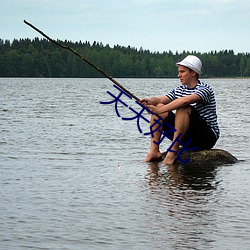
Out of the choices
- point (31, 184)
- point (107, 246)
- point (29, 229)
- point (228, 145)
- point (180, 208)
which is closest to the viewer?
point (107, 246)

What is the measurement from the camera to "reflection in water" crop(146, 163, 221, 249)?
5.48 meters

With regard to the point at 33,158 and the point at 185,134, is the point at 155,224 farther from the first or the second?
the point at 33,158

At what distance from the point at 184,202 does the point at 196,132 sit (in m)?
2.49

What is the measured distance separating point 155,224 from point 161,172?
2.95 m

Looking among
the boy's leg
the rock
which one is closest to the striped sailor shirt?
the boy's leg

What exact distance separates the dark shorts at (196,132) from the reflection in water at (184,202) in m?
0.32

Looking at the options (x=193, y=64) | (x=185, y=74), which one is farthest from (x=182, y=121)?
(x=193, y=64)

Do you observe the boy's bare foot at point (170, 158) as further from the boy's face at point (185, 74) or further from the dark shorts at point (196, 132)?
the boy's face at point (185, 74)

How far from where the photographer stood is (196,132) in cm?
916

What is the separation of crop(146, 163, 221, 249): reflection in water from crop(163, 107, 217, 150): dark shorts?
32 cm

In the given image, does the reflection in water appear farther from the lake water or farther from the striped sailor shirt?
the striped sailor shirt

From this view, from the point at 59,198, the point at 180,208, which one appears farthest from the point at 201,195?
Result: the point at 59,198

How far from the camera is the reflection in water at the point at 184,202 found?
5.48m

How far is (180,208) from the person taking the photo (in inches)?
255
